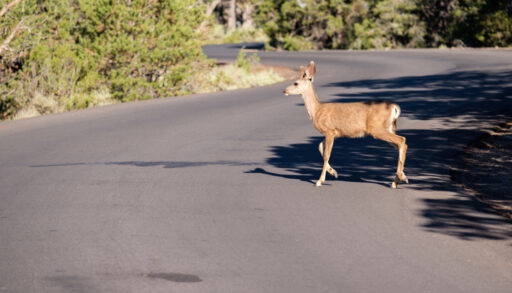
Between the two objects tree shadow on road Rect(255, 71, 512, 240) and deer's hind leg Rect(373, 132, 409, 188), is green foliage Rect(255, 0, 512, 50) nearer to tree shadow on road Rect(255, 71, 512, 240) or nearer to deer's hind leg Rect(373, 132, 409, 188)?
tree shadow on road Rect(255, 71, 512, 240)

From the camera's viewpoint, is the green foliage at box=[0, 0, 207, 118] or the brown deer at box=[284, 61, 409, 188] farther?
the green foliage at box=[0, 0, 207, 118]

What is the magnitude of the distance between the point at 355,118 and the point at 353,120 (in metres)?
0.04

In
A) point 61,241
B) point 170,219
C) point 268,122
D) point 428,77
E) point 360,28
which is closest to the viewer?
point 61,241

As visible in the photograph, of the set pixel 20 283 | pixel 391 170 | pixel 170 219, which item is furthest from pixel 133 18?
pixel 20 283

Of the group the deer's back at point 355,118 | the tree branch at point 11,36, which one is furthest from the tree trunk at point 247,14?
the deer's back at point 355,118

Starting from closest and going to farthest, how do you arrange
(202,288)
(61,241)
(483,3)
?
(202,288), (61,241), (483,3)

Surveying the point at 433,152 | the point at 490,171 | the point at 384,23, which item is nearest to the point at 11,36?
the point at 433,152

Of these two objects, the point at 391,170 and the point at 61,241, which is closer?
the point at 61,241

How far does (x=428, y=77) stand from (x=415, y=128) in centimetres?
1238

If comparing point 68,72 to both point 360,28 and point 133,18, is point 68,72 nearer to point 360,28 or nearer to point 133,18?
point 133,18

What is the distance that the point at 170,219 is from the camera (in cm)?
854

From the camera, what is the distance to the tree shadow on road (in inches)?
333

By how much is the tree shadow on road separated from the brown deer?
491 mm

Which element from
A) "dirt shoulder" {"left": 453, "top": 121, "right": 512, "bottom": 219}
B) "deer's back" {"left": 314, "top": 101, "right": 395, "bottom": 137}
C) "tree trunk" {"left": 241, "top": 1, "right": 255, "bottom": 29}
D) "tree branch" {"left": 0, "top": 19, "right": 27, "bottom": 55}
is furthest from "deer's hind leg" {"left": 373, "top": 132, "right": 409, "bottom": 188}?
"tree trunk" {"left": 241, "top": 1, "right": 255, "bottom": 29}
